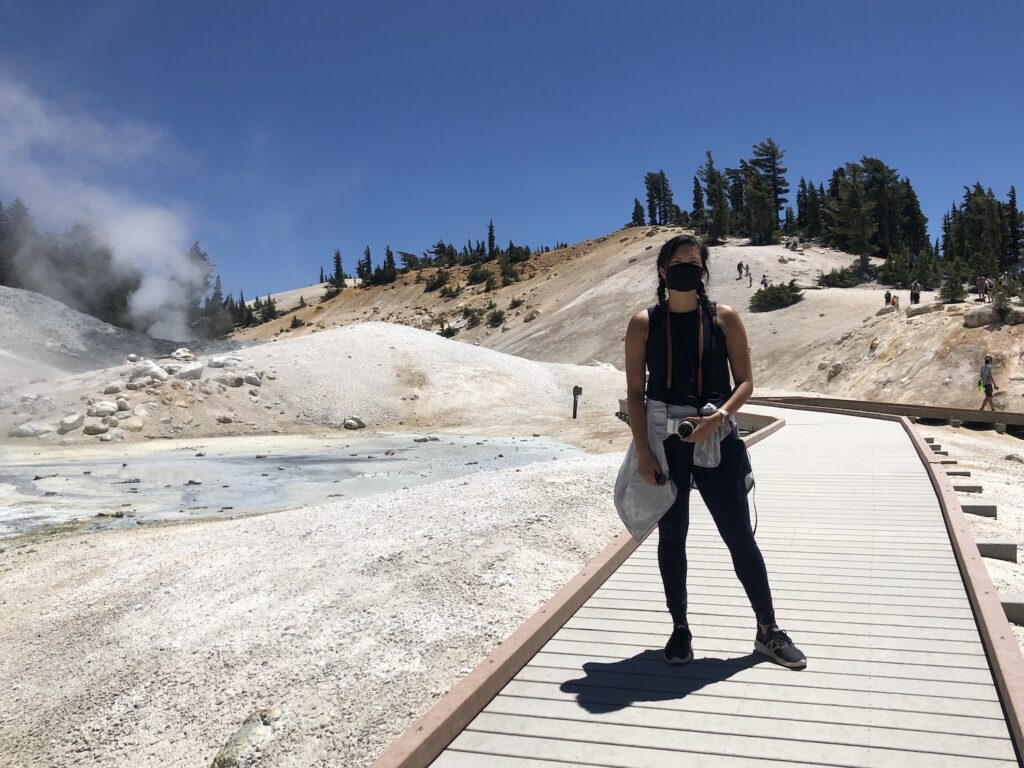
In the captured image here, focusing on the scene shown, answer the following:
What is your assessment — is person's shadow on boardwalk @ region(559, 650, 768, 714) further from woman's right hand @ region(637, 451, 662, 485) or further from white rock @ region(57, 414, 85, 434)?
white rock @ region(57, 414, 85, 434)

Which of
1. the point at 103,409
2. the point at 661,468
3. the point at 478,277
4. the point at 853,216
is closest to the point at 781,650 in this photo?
the point at 661,468

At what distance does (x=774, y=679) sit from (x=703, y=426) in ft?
4.29

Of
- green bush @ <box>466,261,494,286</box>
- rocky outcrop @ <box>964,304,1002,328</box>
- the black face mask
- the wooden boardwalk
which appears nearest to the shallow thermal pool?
the wooden boardwalk

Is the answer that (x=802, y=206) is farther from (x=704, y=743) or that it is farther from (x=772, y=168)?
(x=704, y=743)

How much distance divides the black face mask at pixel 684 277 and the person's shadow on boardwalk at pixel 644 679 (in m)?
1.88

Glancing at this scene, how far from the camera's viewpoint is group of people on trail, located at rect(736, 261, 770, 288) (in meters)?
56.8

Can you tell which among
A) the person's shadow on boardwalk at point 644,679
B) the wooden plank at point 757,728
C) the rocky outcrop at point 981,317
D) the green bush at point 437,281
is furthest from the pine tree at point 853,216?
the wooden plank at point 757,728

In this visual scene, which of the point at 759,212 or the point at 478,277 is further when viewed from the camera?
the point at 478,277

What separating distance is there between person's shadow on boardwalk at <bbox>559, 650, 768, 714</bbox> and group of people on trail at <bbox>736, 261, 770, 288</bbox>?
55429 mm

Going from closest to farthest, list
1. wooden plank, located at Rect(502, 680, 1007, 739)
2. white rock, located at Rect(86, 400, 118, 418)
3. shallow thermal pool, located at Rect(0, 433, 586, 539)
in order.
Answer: wooden plank, located at Rect(502, 680, 1007, 739)
shallow thermal pool, located at Rect(0, 433, 586, 539)
white rock, located at Rect(86, 400, 118, 418)

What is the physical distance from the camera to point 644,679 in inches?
150

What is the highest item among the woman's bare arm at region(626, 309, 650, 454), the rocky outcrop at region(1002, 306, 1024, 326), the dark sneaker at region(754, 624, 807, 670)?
the rocky outcrop at region(1002, 306, 1024, 326)

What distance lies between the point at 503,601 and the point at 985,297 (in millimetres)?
36033

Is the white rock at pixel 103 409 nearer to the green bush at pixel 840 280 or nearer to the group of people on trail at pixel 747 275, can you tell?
the group of people on trail at pixel 747 275
